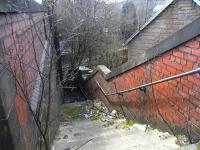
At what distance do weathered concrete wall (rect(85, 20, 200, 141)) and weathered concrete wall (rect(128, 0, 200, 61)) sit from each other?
11.0 ft

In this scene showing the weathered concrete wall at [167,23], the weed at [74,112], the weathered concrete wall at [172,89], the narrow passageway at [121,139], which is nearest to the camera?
the weathered concrete wall at [172,89]

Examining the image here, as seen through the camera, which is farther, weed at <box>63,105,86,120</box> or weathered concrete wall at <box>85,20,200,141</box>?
weed at <box>63,105,86,120</box>

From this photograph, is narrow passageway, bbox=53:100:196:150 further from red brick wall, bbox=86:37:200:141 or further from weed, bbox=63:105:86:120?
weed, bbox=63:105:86:120

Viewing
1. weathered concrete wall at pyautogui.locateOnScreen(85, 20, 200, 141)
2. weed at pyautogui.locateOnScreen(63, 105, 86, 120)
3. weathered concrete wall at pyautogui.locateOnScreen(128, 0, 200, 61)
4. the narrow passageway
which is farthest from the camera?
weathered concrete wall at pyautogui.locateOnScreen(128, 0, 200, 61)

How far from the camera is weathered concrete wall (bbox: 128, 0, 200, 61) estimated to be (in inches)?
380

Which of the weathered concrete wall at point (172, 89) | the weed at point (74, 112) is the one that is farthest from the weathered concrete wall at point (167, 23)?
the weathered concrete wall at point (172, 89)

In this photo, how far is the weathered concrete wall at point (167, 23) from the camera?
380 inches

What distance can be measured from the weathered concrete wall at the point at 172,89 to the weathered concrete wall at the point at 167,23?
11.0 feet

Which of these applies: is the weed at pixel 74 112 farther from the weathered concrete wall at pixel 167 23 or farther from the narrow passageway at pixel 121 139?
the weathered concrete wall at pixel 167 23

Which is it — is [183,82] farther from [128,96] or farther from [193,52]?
[128,96]

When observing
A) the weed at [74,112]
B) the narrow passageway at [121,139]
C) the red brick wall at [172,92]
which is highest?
the red brick wall at [172,92]

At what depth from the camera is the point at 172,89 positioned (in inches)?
147

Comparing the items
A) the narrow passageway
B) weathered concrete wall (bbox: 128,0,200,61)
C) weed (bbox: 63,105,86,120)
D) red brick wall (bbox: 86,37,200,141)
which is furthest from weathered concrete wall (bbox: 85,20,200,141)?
weed (bbox: 63,105,86,120)

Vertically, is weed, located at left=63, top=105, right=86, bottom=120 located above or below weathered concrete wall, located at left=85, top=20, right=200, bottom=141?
below
